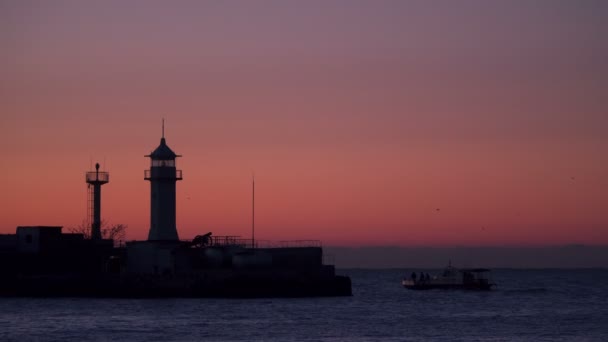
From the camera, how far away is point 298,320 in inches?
3078

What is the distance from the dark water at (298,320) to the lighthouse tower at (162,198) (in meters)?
6.34

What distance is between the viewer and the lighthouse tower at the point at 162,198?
327 feet

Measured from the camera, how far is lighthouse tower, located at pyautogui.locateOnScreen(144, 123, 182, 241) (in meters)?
99.7

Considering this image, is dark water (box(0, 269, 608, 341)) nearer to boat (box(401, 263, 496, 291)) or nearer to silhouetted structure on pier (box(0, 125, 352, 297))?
silhouetted structure on pier (box(0, 125, 352, 297))

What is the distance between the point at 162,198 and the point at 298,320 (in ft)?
82.0

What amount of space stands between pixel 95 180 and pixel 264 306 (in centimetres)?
2511

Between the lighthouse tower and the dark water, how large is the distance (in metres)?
6.34

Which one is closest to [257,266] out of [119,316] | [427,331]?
[119,316]

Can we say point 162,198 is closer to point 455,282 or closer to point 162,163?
point 162,163

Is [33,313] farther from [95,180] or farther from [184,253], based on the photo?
[95,180]

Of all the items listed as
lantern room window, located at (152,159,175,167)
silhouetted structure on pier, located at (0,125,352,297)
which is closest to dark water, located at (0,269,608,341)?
silhouetted structure on pier, located at (0,125,352,297)

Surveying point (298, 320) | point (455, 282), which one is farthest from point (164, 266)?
point (455, 282)

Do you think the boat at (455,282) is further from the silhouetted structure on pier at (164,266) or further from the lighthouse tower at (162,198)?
the lighthouse tower at (162,198)

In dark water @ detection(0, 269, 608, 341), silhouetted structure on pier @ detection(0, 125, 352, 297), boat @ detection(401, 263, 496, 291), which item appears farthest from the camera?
boat @ detection(401, 263, 496, 291)
